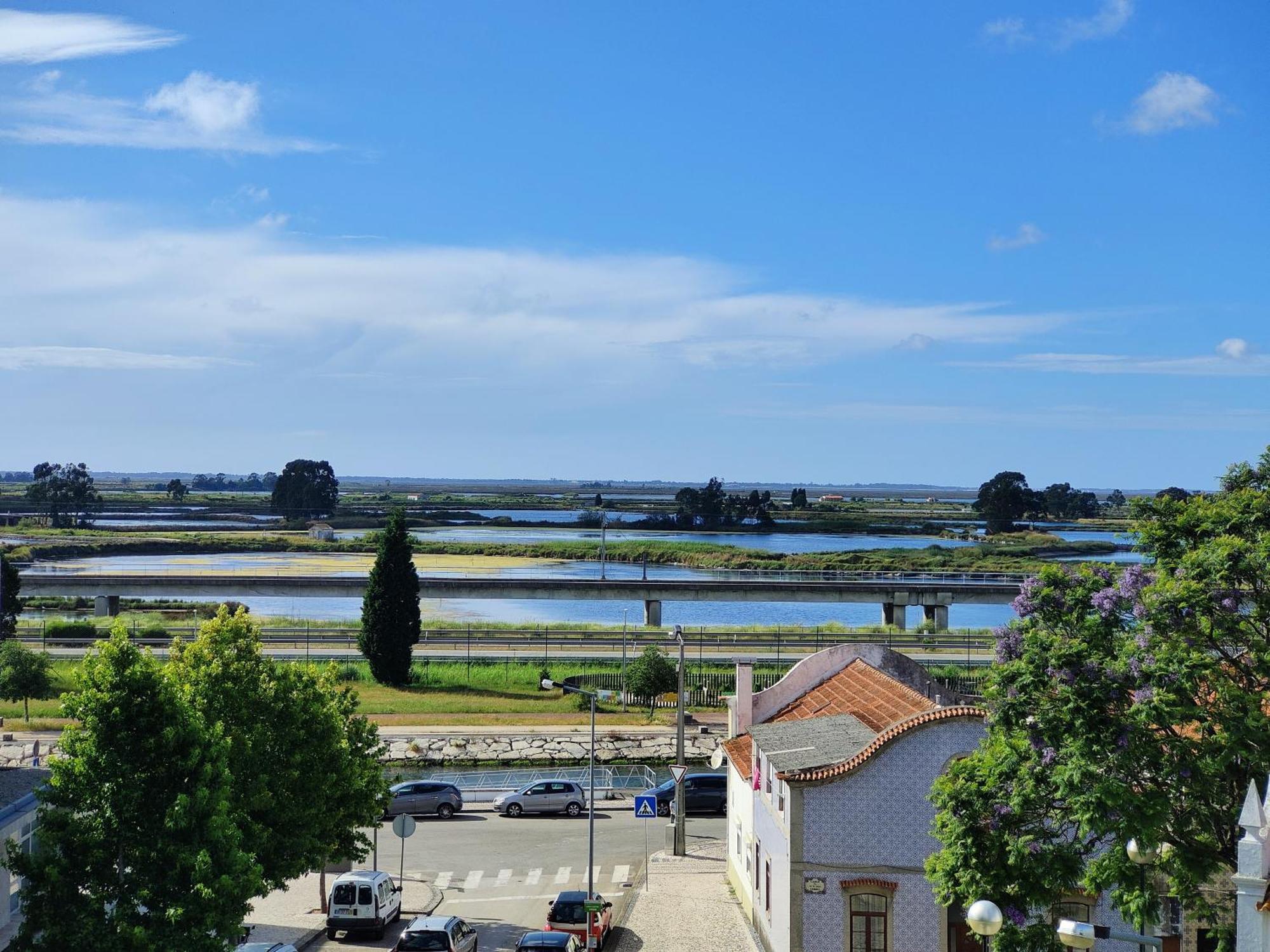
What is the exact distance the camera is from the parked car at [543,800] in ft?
138

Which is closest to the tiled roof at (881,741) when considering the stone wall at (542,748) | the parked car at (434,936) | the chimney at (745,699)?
the parked car at (434,936)

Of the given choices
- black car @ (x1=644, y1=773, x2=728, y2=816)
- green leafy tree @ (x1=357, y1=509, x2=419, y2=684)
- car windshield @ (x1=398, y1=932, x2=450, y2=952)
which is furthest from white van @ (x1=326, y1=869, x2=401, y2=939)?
green leafy tree @ (x1=357, y1=509, x2=419, y2=684)

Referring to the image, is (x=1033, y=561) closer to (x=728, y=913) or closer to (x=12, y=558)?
(x=12, y=558)

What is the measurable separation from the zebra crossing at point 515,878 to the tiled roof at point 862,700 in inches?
249

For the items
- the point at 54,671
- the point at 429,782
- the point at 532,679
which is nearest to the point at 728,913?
the point at 429,782

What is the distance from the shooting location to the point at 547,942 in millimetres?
27266

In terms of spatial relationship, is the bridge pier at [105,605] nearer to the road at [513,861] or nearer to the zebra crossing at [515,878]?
the road at [513,861]

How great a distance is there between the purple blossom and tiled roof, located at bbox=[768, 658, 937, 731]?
6509 millimetres

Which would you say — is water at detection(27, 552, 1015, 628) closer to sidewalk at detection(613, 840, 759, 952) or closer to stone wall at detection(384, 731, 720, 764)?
stone wall at detection(384, 731, 720, 764)

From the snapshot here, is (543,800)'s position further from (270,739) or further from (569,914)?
(270,739)

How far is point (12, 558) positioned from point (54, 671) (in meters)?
82.7

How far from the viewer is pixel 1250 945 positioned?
15.0 metres

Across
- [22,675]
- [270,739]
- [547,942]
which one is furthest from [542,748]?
[270,739]

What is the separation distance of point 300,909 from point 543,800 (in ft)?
36.9
